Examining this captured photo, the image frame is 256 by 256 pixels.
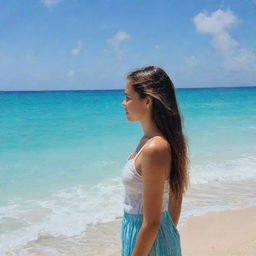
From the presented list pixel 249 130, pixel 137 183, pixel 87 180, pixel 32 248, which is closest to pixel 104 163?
pixel 87 180

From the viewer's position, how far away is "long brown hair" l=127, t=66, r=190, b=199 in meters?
1.79

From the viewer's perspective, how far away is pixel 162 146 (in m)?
1.70

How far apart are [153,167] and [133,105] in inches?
12.7

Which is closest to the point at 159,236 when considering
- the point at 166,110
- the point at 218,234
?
the point at 166,110

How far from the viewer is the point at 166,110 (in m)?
1.80

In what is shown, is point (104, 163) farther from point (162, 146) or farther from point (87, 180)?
point (162, 146)

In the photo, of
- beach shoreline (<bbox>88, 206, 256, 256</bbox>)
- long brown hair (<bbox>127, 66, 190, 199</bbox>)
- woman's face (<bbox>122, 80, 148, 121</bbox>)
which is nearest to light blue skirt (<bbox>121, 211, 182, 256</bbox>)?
long brown hair (<bbox>127, 66, 190, 199</bbox>)

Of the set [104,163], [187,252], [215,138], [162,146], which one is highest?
[215,138]

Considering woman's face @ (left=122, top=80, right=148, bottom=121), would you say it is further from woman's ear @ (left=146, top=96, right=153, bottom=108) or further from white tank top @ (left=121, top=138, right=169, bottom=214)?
white tank top @ (left=121, top=138, right=169, bottom=214)

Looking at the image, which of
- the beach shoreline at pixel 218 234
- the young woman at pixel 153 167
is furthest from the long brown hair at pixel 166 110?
the beach shoreline at pixel 218 234

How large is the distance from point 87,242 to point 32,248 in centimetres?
69

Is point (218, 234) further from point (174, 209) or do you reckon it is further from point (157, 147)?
point (157, 147)

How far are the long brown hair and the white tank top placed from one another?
0.32 feet

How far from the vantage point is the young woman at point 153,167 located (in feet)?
5.57
